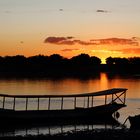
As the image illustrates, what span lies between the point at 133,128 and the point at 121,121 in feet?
38.2

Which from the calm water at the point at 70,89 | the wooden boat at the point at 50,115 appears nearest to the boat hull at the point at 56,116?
the wooden boat at the point at 50,115

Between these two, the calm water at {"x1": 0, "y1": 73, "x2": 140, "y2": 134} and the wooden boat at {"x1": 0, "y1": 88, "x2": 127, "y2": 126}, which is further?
the calm water at {"x1": 0, "y1": 73, "x2": 140, "y2": 134}

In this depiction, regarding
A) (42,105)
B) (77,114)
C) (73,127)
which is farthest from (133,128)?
(42,105)

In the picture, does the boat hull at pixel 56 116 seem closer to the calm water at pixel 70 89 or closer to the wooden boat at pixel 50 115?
the wooden boat at pixel 50 115

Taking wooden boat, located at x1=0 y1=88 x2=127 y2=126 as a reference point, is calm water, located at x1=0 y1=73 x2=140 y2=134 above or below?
above

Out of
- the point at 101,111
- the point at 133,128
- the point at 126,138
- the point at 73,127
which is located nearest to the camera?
the point at 126,138

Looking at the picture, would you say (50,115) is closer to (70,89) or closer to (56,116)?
(56,116)

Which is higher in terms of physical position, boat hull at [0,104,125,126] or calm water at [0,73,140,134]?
calm water at [0,73,140,134]

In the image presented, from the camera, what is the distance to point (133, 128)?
32.2 m

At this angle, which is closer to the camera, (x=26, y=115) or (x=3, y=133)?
(x=3, y=133)

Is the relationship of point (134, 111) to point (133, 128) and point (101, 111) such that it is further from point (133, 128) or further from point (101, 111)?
point (133, 128)

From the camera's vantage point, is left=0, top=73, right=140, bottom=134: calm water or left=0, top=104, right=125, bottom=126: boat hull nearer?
left=0, top=104, right=125, bottom=126: boat hull

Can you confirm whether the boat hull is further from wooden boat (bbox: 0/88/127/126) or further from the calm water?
the calm water

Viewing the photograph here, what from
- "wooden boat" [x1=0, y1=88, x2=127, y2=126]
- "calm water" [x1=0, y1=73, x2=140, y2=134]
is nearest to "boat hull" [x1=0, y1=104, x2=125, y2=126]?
"wooden boat" [x1=0, y1=88, x2=127, y2=126]
